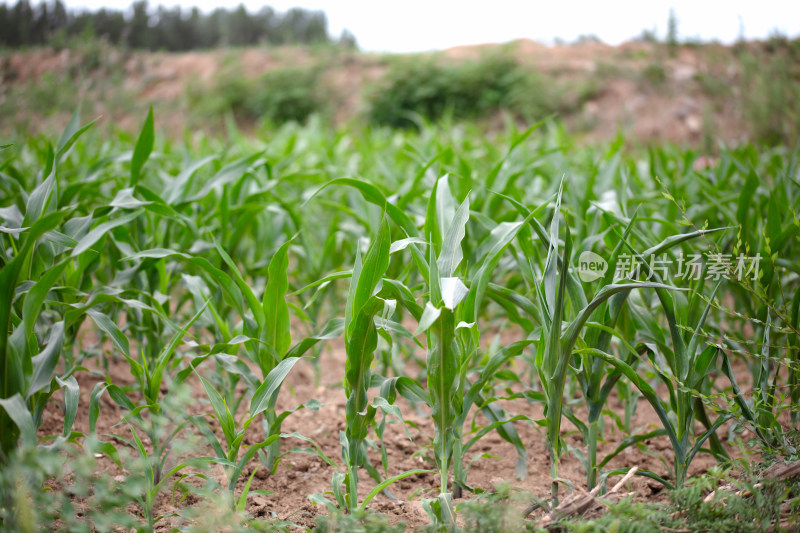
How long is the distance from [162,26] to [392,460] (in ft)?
27.9

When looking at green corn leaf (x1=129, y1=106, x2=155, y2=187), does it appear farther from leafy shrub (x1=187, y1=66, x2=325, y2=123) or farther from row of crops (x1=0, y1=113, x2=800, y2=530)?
leafy shrub (x1=187, y1=66, x2=325, y2=123)

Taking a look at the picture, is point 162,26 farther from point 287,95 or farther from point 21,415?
point 21,415

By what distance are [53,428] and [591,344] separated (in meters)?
1.59

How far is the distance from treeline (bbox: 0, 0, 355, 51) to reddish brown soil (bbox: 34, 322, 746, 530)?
4.37 m

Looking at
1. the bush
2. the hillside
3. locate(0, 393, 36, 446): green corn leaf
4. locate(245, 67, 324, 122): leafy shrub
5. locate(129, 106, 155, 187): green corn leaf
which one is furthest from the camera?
locate(245, 67, 324, 122): leafy shrub

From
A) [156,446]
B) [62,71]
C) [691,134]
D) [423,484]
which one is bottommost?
[423,484]

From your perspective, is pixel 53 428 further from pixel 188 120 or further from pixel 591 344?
pixel 188 120

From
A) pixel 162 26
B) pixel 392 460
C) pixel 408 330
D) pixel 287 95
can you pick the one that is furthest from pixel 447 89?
pixel 408 330

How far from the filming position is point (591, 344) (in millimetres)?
1290

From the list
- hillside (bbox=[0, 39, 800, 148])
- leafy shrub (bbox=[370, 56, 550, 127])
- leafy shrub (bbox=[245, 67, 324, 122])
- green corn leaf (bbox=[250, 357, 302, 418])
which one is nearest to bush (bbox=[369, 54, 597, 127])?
leafy shrub (bbox=[370, 56, 550, 127])

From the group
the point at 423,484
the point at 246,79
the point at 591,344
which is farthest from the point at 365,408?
the point at 246,79

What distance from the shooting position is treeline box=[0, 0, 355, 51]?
17.2 ft

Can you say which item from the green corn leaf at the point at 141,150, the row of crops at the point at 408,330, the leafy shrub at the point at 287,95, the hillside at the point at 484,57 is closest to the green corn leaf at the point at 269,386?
the row of crops at the point at 408,330

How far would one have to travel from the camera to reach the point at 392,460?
1659 mm
